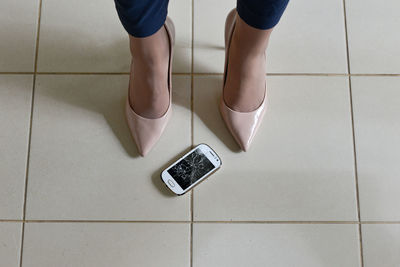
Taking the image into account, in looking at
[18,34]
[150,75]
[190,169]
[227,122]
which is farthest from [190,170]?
[18,34]

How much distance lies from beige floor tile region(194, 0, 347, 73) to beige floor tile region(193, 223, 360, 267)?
0.37m

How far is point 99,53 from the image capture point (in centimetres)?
98

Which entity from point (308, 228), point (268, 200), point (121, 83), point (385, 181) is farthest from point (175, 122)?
point (385, 181)

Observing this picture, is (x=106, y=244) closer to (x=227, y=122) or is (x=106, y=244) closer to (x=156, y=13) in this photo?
(x=227, y=122)

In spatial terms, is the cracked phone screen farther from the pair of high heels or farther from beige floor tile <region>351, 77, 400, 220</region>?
beige floor tile <region>351, 77, 400, 220</region>

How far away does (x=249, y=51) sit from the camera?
2.49 feet

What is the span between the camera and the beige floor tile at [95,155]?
2.94 ft

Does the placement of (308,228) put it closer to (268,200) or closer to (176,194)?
(268,200)

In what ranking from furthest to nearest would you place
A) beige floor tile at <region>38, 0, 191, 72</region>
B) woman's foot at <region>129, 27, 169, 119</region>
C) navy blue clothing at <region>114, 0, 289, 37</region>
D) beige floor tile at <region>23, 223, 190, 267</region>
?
beige floor tile at <region>38, 0, 191, 72</region>
beige floor tile at <region>23, 223, 190, 267</region>
woman's foot at <region>129, 27, 169, 119</region>
navy blue clothing at <region>114, 0, 289, 37</region>

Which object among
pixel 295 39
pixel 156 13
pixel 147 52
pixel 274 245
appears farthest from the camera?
pixel 295 39

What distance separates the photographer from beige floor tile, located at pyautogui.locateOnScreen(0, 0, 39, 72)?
978mm

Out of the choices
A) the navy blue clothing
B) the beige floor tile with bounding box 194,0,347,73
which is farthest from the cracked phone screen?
the navy blue clothing

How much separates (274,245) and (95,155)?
45cm

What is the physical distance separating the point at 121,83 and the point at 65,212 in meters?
0.32
